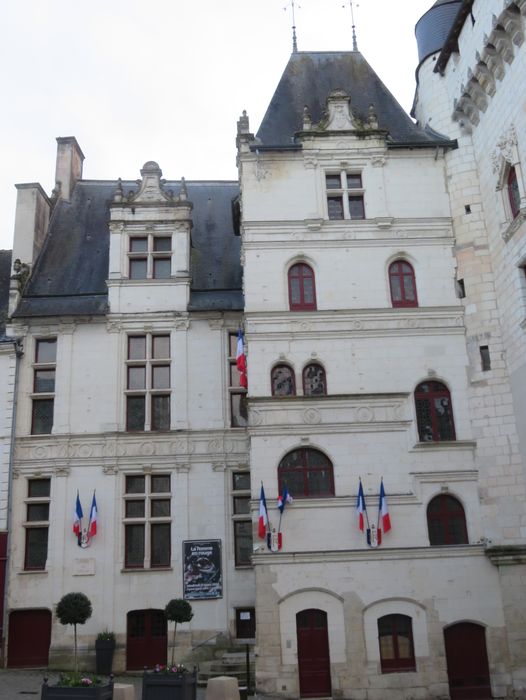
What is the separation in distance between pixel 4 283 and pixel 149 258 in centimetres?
548

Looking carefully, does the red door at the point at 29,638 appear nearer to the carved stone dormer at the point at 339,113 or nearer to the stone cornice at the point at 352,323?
the stone cornice at the point at 352,323

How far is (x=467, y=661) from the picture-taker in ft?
60.3

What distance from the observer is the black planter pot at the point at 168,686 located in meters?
14.1

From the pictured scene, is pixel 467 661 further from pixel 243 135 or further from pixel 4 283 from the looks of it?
pixel 4 283

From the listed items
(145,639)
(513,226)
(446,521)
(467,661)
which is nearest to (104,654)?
(145,639)

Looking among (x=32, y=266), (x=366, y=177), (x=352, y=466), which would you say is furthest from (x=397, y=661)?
(x=32, y=266)

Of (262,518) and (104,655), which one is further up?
(262,518)

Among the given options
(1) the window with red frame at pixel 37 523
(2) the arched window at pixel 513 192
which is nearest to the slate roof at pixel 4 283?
(1) the window with red frame at pixel 37 523

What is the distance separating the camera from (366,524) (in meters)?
19.0

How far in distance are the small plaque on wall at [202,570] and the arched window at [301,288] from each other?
7.32 meters

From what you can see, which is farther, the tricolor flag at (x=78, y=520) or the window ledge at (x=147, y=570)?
the tricolor flag at (x=78, y=520)

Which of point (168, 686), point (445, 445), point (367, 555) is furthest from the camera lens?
point (445, 445)

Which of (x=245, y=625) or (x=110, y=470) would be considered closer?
(x=245, y=625)

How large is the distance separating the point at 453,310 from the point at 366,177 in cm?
471
